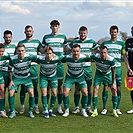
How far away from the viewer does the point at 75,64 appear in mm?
6578

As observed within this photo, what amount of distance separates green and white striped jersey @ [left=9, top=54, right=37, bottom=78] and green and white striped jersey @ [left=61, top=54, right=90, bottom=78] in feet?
2.13

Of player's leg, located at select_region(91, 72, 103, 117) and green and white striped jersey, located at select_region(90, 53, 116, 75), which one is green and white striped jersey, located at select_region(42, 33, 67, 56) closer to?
green and white striped jersey, located at select_region(90, 53, 116, 75)

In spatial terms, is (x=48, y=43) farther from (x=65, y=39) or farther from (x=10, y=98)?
(x=10, y=98)

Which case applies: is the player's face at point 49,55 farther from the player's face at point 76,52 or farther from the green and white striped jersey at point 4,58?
the green and white striped jersey at point 4,58

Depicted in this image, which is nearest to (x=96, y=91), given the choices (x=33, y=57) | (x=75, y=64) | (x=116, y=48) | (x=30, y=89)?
(x=75, y=64)

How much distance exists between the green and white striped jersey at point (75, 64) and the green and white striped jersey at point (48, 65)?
19 cm

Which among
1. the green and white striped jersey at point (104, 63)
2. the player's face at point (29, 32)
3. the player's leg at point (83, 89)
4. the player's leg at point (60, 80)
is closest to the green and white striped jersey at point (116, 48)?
the green and white striped jersey at point (104, 63)

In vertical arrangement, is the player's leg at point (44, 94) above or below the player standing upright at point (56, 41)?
below

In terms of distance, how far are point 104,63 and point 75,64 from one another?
57cm

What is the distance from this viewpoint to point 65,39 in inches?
273

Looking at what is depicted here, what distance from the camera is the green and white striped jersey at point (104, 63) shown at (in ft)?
21.3

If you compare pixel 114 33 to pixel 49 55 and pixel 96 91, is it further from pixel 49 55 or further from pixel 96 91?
pixel 49 55

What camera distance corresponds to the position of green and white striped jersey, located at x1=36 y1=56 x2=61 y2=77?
21.5 feet

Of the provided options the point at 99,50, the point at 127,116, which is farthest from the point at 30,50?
the point at 127,116
